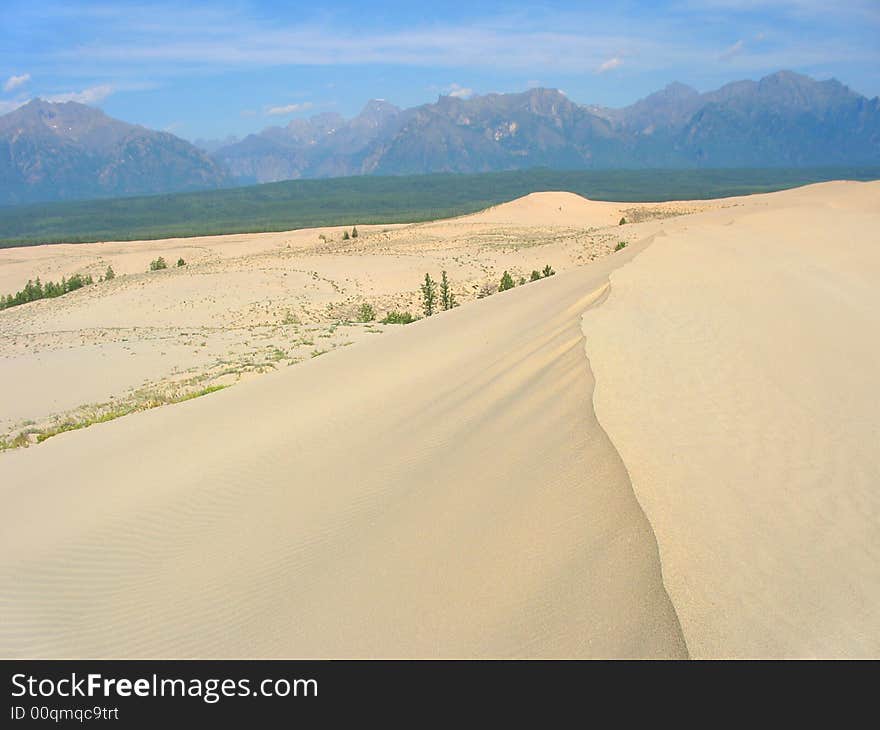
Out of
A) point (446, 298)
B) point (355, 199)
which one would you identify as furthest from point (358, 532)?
point (355, 199)

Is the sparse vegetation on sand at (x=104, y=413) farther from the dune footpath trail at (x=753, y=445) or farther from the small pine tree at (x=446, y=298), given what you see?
the small pine tree at (x=446, y=298)

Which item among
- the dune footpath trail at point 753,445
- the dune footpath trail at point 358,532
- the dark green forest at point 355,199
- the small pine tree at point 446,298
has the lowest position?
the small pine tree at point 446,298

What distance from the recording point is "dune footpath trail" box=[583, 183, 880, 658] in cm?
331

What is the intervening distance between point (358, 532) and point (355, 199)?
407ft

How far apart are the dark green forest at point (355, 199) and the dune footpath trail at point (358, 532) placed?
69.6 m

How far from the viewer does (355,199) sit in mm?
124625

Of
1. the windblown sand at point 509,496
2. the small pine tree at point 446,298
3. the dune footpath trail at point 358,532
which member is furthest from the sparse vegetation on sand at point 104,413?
the small pine tree at point 446,298

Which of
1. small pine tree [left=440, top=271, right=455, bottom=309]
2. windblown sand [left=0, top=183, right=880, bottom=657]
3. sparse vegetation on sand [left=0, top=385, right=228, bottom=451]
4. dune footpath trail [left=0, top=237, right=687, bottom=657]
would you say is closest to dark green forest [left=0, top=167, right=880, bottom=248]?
small pine tree [left=440, top=271, right=455, bottom=309]

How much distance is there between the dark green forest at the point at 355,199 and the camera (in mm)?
96938

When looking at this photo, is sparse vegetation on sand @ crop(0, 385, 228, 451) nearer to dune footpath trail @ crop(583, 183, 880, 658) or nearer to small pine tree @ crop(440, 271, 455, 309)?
dune footpath trail @ crop(583, 183, 880, 658)

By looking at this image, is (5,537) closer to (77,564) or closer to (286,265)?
(77,564)

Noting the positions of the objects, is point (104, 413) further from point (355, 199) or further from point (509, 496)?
point (355, 199)

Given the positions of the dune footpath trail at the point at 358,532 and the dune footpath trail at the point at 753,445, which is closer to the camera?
the dune footpath trail at the point at 753,445

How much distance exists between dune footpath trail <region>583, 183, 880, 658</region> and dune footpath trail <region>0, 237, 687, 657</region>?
0.23 meters
